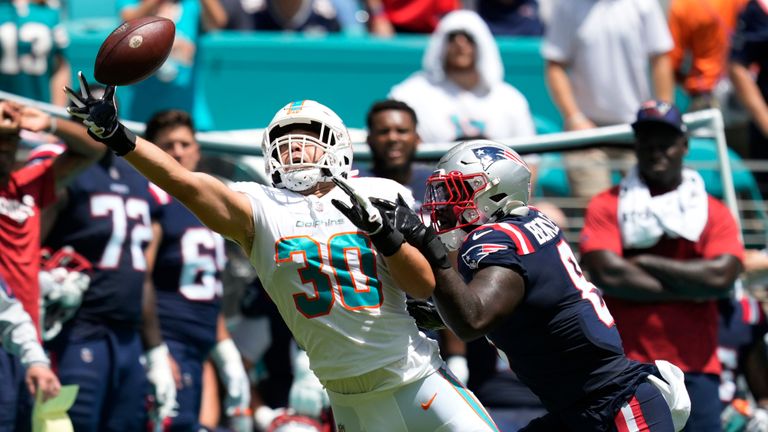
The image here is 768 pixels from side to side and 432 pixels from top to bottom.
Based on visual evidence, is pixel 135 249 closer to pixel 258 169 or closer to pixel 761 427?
pixel 258 169

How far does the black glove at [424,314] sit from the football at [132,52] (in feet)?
4.08

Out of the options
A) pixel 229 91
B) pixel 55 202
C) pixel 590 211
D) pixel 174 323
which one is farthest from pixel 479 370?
pixel 229 91

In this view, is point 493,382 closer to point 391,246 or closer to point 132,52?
point 391,246

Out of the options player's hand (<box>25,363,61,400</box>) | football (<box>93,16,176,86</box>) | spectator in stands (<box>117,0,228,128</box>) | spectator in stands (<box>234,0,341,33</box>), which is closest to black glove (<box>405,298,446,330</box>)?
football (<box>93,16,176,86</box>)

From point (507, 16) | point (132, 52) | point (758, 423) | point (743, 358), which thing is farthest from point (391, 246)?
point (507, 16)

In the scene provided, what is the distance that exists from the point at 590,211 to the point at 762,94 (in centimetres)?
256

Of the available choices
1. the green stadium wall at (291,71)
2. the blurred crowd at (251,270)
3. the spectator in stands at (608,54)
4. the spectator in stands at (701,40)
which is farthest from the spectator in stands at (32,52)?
the spectator in stands at (701,40)

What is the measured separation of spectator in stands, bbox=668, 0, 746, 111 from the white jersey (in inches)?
182

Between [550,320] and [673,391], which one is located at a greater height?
[550,320]

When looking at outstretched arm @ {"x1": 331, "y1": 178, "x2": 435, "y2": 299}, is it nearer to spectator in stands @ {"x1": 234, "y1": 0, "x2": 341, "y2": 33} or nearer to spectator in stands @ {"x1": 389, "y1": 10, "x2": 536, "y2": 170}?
spectator in stands @ {"x1": 389, "y1": 10, "x2": 536, "y2": 170}

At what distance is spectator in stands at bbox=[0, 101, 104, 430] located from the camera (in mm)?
5758

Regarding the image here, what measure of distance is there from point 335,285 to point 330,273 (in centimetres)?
4

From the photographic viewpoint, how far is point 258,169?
23.3ft

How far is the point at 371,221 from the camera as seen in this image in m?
4.18
